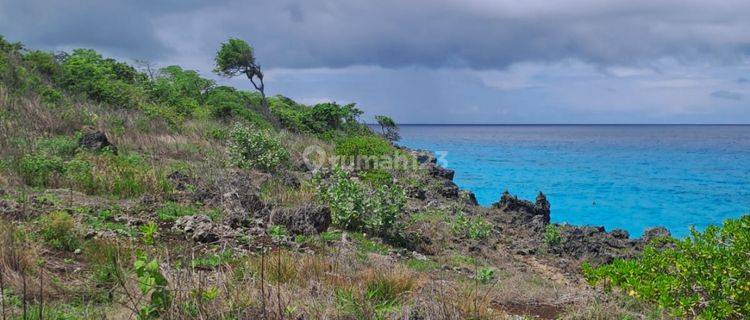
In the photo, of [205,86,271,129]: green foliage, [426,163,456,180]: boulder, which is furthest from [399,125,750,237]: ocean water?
[205,86,271,129]: green foliage

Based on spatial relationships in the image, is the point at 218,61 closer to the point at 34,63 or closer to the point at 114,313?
the point at 34,63

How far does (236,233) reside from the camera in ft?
27.1

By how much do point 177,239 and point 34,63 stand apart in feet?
71.0

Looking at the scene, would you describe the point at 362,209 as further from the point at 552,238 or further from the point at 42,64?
the point at 42,64

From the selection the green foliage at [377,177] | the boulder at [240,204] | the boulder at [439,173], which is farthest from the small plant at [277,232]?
the boulder at [439,173]

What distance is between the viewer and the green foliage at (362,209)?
10758 mm

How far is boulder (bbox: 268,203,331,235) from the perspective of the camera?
31.3ft

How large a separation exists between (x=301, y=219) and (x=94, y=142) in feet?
24.7

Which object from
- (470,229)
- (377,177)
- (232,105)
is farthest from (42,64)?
(470,229)

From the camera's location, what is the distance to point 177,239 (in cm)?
786

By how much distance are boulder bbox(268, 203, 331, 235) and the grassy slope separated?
339 mm

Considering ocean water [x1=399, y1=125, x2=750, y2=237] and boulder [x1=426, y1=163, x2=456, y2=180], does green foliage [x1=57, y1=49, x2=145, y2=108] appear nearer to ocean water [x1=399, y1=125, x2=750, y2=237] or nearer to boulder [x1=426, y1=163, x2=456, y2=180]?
boulder [x1=426, y1=163, x2=456, y2=180]

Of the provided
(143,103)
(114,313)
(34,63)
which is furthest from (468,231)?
(34,63)

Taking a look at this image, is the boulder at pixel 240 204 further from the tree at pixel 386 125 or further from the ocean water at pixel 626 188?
the tree at pixel 386 125
